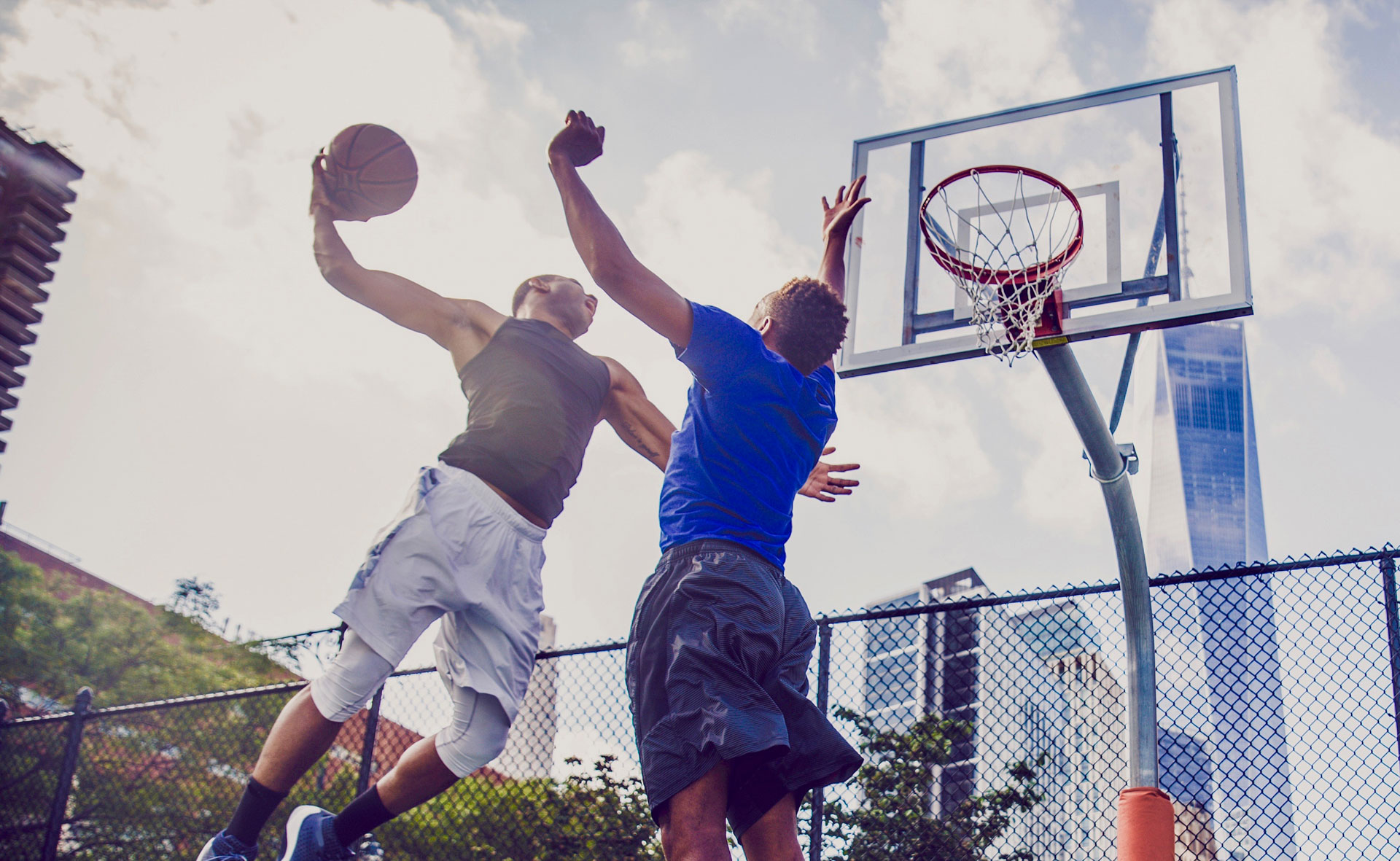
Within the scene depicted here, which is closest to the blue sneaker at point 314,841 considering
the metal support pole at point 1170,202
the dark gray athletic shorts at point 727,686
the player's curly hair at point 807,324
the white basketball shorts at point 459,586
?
the white basketball shorts at point 459,586

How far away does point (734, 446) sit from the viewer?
Answer: 278 centimetres

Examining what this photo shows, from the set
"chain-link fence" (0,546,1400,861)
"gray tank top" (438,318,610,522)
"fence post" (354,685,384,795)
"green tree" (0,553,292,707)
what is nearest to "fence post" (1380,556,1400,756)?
"chain-link fence" (0,546,1400,861)

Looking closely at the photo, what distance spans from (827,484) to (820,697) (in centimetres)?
186

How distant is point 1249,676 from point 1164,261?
2.13m

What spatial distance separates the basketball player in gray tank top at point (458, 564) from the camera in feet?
10.7

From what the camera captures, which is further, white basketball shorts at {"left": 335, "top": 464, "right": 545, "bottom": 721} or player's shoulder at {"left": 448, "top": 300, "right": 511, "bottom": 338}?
player's shoulder at {"left": 448, "top": 300, "right": 511, "bottom": 338}

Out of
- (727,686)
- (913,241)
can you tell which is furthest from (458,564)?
(913,241)

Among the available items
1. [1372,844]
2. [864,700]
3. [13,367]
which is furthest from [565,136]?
[13,367]

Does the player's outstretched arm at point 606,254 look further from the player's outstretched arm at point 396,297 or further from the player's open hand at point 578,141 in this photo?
the player's outstretched arm at point 396,297

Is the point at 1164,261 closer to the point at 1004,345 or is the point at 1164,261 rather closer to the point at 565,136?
the point at 1004,345

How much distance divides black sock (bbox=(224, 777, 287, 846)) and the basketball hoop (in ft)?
10.6

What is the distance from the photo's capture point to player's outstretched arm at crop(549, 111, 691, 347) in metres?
2.59

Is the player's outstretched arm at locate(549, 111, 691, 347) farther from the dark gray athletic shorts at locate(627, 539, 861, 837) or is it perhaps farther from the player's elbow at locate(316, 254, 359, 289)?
the player's elbow at locate(316, 254, 359, 289)

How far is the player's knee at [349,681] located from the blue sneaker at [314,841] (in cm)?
36
